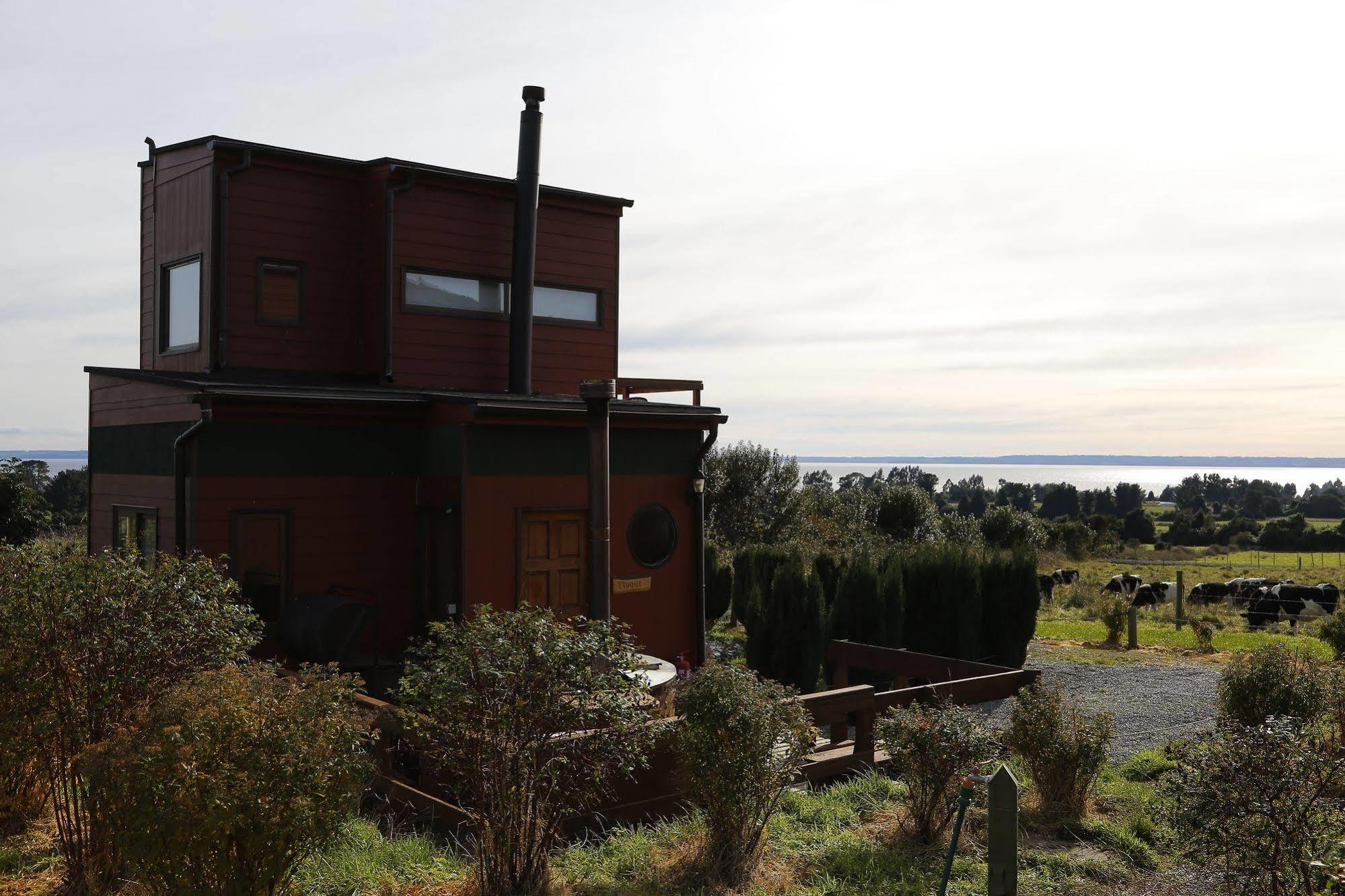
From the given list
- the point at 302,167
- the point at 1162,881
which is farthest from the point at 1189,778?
the point at 302,167

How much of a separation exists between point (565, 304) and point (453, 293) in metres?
1.76

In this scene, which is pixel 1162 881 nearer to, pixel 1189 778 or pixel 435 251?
pixel 1189 778

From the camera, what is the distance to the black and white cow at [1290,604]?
79.0 ft

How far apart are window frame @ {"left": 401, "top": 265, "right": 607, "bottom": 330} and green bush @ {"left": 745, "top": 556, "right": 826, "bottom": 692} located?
15.0 ft

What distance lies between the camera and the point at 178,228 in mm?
13164

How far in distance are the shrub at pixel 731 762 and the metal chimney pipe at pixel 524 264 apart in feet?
26.0

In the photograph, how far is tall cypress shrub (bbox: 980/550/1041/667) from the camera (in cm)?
1469

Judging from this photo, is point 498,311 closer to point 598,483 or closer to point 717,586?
point 598,483

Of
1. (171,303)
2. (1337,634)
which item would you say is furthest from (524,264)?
(1337,634)

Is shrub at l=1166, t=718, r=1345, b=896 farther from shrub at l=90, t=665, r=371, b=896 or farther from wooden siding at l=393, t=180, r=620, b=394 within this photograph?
wooden siding at l=393, t=180, r=620, b=394

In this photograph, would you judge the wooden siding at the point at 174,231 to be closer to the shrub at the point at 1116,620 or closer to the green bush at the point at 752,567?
the green bush at the point at 752,567

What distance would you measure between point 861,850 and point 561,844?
6.26 ft

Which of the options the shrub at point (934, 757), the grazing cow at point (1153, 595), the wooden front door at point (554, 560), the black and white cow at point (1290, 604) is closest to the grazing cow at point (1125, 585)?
the grazing cow at point (1153, 595)

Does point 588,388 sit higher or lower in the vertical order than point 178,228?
lower
